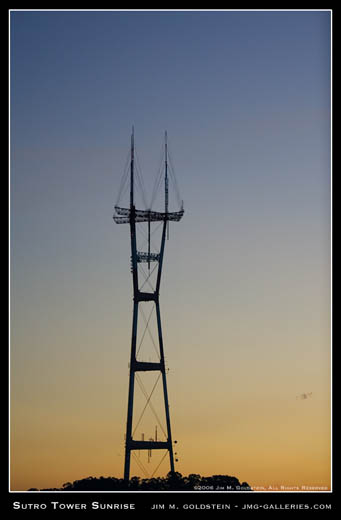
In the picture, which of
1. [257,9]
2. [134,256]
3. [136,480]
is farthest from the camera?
[136,480]

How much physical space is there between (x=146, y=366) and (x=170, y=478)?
13.3 m

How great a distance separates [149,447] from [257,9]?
68.5 meters
